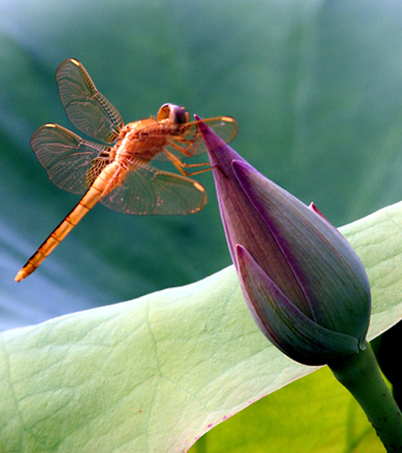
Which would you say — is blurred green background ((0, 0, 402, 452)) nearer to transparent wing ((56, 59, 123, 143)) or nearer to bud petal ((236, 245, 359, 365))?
transparent wing ((56, 59, 123, 143))

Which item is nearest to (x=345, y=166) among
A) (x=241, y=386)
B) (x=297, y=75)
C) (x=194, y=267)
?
(x=297, y=75)

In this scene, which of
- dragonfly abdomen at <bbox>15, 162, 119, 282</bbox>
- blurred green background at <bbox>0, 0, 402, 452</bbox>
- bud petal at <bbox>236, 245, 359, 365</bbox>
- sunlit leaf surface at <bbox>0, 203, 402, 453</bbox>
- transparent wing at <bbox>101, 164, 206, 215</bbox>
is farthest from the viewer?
blurred green background at <bbox>0, 0, 402, 452</bbox>

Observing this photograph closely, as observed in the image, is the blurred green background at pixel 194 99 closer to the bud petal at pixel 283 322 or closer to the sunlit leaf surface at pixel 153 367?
the sunlit leaf surface at pixel 153 367

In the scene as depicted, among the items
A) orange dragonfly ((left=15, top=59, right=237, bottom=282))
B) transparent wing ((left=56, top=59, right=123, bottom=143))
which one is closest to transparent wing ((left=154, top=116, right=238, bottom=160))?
orange dragonfly ((left=15, top=59, right=237, bottom=282))

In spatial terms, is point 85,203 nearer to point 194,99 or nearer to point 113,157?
point 113,157

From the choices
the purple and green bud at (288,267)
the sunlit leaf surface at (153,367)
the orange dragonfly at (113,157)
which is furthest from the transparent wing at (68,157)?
the purple and green bud at (288,267)

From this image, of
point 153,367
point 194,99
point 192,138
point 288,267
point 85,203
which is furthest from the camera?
point 194,99

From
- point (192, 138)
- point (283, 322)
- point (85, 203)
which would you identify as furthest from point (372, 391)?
point (85, 203)
